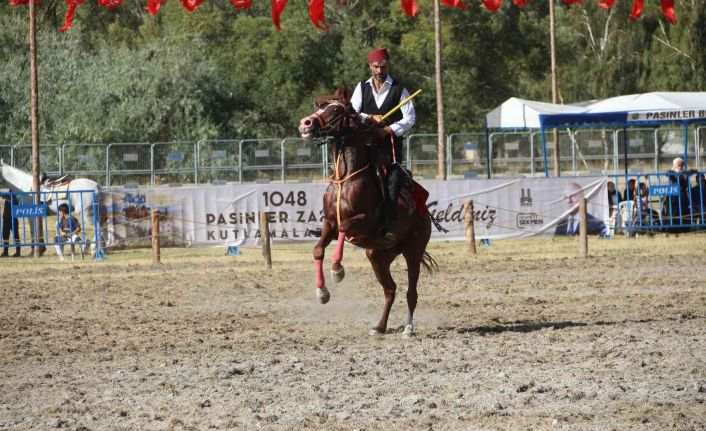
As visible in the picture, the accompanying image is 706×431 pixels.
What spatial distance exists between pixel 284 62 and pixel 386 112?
143 ft

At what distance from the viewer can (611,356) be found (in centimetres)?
977

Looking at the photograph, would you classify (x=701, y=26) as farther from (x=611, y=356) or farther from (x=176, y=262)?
(x=611, y=356)

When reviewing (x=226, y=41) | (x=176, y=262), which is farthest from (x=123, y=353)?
(x=226, y=41)

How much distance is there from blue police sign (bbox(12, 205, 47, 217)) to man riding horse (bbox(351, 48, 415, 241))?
1436cm

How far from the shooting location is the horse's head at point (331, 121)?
36.1ft

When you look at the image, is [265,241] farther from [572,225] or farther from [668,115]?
[668,115]

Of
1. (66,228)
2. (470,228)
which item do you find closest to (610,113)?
(470,228)

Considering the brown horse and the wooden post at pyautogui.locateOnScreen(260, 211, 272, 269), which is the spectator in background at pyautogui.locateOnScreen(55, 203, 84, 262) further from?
the brown horse

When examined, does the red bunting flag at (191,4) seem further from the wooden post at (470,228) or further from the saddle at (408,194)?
the wooden post at (470,228)

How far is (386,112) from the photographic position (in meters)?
11.9

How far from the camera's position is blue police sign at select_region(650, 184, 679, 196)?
86.3ft

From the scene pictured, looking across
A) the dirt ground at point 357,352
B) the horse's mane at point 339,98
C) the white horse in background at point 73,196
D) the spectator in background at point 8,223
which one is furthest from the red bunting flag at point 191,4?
the spectator in background at point 8,223

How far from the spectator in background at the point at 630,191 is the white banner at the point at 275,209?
4.36ft

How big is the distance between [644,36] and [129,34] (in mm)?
29996
